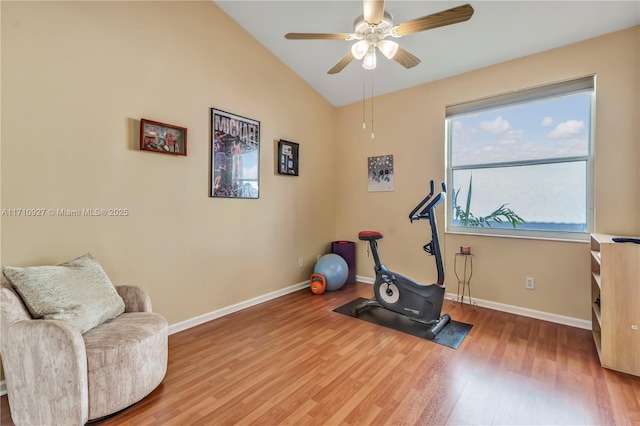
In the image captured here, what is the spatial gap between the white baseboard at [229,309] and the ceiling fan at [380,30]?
2721 millimetres

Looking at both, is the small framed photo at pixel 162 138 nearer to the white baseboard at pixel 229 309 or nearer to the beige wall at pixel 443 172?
the white baseboard at pixel 229 309

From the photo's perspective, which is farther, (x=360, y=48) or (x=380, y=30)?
(x=360, y=48)

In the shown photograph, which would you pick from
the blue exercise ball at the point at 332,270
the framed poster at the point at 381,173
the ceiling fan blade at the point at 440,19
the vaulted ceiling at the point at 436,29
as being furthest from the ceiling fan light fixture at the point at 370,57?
the blue exercise ball at the point at 332,270

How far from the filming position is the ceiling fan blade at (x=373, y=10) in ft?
6.03

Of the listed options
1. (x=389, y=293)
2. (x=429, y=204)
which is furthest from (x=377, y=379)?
(x=429, y=204)

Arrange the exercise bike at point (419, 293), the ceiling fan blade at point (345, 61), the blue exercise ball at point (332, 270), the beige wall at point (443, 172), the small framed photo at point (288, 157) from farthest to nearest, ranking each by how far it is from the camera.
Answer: the blue exercise ball at point (332, 270), the small framed photo at point (288, 157), the exercise bike at point (419, 293), the beige wall at point (443, 172), the ceiling fan blade at point (345, 61)

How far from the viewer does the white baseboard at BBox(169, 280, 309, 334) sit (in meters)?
2.85

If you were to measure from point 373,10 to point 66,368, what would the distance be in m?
2.72

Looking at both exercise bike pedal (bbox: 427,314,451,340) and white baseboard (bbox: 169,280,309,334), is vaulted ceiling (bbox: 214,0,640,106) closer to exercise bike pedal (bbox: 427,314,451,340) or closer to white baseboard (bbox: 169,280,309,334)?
exercise bike pedal (bbox: 427,314,451,340)

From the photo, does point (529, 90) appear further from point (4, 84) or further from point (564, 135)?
point (4, 84)

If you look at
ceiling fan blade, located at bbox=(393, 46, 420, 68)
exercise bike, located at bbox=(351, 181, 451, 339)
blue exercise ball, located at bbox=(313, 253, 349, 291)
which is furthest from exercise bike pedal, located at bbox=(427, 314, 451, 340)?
ceiling fan blade, located at bbox=(393, 46, 420, 68)

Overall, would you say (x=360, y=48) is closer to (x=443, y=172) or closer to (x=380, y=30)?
(x=380, y=30)

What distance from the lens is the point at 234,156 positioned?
331cm

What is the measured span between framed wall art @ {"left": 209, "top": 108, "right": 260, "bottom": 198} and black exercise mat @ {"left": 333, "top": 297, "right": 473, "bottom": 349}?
1799 mm
